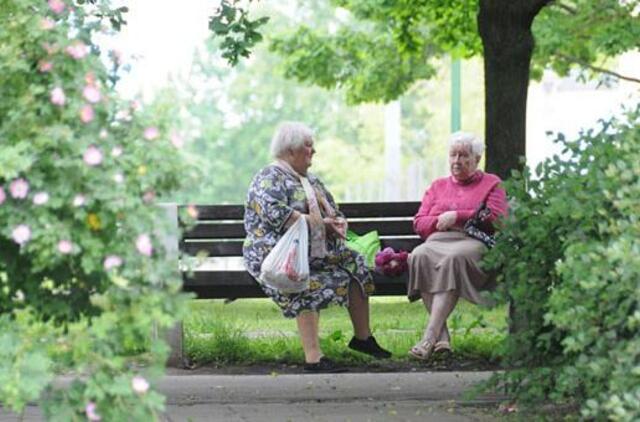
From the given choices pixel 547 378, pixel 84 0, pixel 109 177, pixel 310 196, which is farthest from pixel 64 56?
pixel 310 196

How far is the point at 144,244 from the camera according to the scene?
15.9ft

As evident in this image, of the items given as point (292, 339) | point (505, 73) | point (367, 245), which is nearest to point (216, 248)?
point (367, 245)

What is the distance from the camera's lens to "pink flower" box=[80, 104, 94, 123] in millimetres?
5012

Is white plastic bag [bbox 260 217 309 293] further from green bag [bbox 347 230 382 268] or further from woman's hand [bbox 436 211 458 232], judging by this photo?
woman's hand [bbox 436 211 458 232]

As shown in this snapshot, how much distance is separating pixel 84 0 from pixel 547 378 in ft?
12.4

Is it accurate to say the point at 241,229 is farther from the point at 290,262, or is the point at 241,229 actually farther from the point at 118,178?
the point at 118,178

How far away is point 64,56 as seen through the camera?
Answer: 5.20 metres

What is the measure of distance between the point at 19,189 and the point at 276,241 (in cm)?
547

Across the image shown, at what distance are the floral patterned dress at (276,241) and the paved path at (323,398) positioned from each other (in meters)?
0.54

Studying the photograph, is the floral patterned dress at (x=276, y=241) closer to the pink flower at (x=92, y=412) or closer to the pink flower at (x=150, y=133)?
the pink flower at (x=150, y=133)

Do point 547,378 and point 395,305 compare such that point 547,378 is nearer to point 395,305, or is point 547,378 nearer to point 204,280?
point 204,280

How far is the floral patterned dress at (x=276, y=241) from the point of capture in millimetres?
10359

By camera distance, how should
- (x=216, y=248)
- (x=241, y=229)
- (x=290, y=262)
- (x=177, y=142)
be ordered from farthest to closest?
(x=241, y=229) → (x=216, y=248) → (x=290, y=262) → (x=177, y=142)

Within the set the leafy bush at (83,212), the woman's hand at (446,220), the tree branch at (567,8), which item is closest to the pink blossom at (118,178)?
the leafy bush at (83,212)
